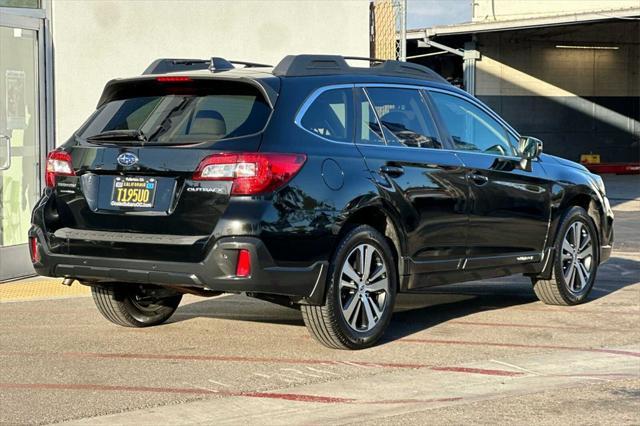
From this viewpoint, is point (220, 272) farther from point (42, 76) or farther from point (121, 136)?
point (42, 76)

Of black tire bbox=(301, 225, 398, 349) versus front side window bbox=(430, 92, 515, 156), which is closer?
black tire bbox=(301, 225, 398, 349)

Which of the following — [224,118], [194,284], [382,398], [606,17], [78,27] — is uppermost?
[606,17]

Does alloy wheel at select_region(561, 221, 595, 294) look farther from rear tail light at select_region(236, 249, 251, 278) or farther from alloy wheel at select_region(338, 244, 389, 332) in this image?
rear tail light at select_region(236, 249, 251, 278)

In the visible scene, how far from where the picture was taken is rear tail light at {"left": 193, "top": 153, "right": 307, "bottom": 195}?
679 cm

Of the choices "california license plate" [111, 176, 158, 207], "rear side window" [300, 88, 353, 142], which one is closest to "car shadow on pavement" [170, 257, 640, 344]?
"rear side window" [300, 88, 353, 142]

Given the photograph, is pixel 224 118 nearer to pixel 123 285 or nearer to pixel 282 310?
pixel 123 285

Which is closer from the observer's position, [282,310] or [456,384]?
[456,384]

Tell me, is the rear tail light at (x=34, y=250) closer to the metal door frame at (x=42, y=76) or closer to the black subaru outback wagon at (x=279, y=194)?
the black subaru outback wagon at (x=279, y=194)

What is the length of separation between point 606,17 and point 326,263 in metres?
25.2

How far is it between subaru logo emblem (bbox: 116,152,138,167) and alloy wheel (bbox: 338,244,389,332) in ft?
4.56

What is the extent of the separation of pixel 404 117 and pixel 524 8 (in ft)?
98.7

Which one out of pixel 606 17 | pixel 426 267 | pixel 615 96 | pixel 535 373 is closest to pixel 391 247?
pixel 426 267

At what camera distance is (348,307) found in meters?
7.39

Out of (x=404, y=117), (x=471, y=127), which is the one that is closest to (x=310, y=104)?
(x=404, y=117)
